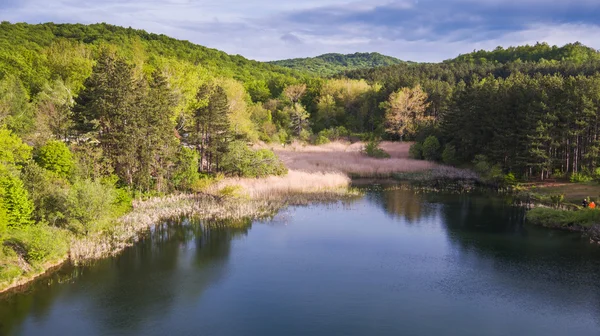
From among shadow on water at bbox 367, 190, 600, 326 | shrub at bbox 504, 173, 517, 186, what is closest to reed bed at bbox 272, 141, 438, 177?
shrub at bbox 504, 173, 517, 186

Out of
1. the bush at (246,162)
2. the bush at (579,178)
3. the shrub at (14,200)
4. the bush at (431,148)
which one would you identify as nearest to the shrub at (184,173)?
the bush at (246,162)

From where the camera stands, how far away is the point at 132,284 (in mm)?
28672

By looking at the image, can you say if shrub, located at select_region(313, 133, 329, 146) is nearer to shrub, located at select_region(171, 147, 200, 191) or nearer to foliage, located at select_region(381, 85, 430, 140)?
foliage, located at select_region(381, 85, 430, 140)

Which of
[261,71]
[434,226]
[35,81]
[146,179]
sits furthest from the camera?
[261,71]

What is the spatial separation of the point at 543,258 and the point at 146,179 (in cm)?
3545

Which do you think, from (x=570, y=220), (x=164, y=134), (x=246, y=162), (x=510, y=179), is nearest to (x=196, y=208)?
(x=164, y=134)

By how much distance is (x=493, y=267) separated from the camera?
31.5 meters

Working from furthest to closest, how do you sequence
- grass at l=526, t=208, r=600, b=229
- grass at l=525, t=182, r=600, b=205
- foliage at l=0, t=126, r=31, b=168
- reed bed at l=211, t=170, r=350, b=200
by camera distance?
reed bed at l=211, t=170, r=350, b=200 < grass at l=525, t=182, r=600, b=205 < grass at l=526, t=208, r=600, b=229 < foliage at l=0, t=126, r=31, b=168

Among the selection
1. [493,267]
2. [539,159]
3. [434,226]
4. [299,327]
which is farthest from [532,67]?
[299,327]

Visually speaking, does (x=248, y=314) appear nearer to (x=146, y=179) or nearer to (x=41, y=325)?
(x=41, y=325)

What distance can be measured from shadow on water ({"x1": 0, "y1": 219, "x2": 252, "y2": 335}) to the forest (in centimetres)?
263

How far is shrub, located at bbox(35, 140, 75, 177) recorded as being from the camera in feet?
128

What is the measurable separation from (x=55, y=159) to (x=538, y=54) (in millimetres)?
162897

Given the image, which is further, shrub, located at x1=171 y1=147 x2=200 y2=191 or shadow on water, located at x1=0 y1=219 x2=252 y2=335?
shrub, located at x1=171 y1=147 x2=200 y2=191
